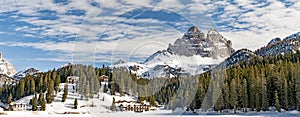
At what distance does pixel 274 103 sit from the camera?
167ft

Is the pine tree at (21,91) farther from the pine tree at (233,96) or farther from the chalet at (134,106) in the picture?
the pine tree at (233,96)

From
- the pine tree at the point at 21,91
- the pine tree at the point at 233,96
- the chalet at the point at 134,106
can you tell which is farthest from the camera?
the pine tree at the point at 21,91

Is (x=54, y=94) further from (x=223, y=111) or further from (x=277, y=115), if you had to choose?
(x=277, y=115)

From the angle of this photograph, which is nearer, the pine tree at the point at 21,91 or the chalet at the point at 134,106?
the chalet at the point at 134,106

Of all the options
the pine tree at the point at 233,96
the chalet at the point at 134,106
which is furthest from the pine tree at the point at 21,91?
the pine tree at the point at 233,96

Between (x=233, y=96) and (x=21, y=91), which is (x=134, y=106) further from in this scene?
(x=21, y=91)

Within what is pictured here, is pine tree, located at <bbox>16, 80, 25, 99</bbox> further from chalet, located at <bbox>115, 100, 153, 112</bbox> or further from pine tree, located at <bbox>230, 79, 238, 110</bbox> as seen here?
pine tree, located at <bbox>230, 79, 238, 110</bbox>

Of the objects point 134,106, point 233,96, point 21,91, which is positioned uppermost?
point 21,91

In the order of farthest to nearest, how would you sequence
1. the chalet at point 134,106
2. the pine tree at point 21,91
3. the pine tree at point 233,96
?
the pine tree at point 21,91, the chalet at point 134,106, the pine tree at point 233,96

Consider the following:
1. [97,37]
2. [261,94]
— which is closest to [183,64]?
[97,37]

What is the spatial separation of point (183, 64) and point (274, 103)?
4260cm

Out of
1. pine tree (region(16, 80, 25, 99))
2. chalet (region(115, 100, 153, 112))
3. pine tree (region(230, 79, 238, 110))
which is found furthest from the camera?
pine tree (region(16, 80, 25, 99))

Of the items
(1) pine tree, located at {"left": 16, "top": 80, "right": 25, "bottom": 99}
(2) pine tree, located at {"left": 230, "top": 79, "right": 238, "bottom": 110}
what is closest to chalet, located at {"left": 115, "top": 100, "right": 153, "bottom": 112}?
(2) pine tree, located at {"left": 230, "top": 79, "right": 238, "bottom": 110}

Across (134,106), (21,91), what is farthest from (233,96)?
(21,91)
